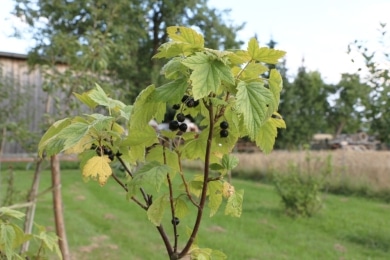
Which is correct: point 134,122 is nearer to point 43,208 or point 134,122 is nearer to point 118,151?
point 118,151

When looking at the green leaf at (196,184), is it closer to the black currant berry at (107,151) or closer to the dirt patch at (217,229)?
the black currant berry at (107,151)

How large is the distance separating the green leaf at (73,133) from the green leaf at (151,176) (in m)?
0.14

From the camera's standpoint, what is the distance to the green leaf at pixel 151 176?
93cm

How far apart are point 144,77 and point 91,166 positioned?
19.6 m

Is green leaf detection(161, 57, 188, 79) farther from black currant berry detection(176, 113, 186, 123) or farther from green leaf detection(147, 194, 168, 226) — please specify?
green leaf detection(147, 194, 168, 226)

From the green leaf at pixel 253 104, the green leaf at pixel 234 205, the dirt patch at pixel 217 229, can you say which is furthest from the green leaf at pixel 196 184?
the dirt patch at pixel 217 229

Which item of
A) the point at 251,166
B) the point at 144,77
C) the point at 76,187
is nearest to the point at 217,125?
the point at 76,187

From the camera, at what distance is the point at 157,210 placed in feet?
3.43

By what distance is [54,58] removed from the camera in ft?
15.6

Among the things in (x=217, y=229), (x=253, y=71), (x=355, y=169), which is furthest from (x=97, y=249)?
(x=355, y=169)

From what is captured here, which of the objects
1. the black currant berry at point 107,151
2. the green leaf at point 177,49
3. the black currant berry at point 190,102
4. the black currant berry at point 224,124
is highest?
the green leaf at point 177,49

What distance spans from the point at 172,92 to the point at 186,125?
0.50 feet

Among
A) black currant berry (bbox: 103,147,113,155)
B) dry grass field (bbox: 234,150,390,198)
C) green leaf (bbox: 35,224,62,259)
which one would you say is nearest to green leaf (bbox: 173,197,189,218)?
black currant berry (bbox: 103,147,113,155)

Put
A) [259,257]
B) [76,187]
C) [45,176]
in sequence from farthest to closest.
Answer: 1. [45,176]
2. [76,187]
3. [259,257]
